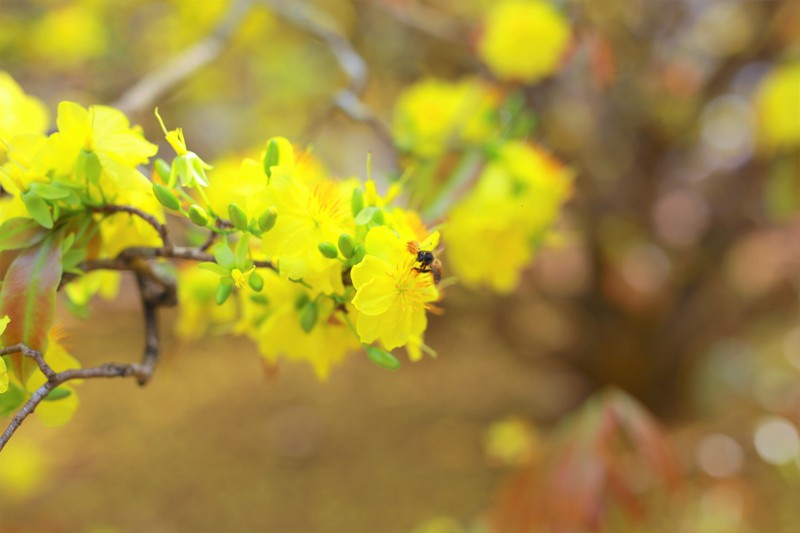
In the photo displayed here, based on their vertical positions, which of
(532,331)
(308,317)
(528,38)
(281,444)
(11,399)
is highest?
(528,38)

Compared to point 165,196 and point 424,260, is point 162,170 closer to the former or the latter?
point 165,196

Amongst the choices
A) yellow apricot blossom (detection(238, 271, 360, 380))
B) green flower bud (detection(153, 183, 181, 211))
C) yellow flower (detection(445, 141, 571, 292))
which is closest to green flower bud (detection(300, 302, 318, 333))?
yellow apricot blossom (detection(238, 271, 360, 380))

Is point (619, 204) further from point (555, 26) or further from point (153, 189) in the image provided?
point (153, 189)

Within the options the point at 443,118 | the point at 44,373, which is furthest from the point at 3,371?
the point at 443,118

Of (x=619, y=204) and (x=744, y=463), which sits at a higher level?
(x=619, y=204)

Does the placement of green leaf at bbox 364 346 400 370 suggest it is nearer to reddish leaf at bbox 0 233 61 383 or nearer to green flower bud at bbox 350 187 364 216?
green flower bud at bbox 350 187 364 216

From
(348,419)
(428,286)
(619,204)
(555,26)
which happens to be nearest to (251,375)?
(348,419)
